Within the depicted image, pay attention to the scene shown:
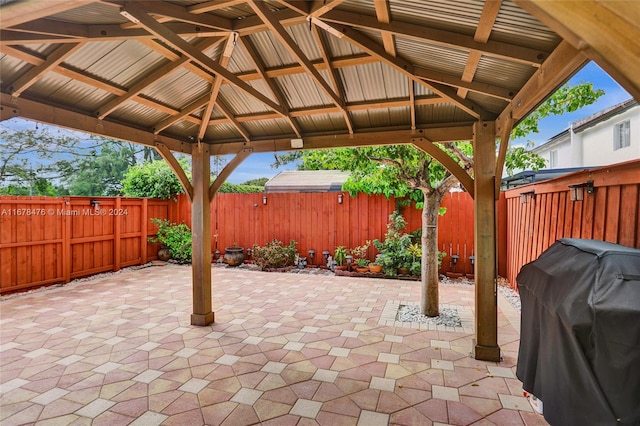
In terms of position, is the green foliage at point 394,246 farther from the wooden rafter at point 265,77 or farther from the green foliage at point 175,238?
the green foliage at point 175,238

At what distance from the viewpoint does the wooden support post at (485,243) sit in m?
3.28

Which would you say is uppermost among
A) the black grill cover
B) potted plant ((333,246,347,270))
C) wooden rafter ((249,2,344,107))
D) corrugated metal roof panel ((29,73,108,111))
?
wooden rafter ((249,2,344,107))

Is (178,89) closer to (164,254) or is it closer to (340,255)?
(340,255)

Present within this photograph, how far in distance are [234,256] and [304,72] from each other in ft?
20.1

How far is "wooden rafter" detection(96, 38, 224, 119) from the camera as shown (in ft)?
9.12

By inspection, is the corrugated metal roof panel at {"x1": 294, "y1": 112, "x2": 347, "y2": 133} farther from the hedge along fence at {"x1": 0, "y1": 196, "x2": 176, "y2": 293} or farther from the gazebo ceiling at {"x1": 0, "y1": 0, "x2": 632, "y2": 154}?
the hedge along fence at {"x1": 0, "y1": 196, "x2": 176, "y2": 293}

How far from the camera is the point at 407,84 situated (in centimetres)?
320

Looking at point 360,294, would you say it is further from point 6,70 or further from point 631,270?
point 6,70

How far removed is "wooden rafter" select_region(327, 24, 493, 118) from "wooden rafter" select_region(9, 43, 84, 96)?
200 cm

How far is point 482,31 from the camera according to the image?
6.59 ft

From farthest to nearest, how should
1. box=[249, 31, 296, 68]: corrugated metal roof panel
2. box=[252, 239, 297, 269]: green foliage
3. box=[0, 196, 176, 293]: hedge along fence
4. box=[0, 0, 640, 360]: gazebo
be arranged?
box=[252, 239, 297, 269]: green foliage, box=[0, 196, 176, 293]: hedge along fence, box=[249, 31, 296, 68]: corrugated metal roof panel, box=[0, 0, 640, 360]: gazebo

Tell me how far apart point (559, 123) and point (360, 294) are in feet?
109

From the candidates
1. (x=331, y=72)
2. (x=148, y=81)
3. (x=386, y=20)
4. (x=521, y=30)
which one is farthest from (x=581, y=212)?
(x=148, y=81)

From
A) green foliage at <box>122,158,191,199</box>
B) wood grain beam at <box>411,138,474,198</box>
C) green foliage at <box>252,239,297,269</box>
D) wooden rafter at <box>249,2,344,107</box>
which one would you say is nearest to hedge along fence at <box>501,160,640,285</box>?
wood grain beam at <box>411,138,474,198</box>
